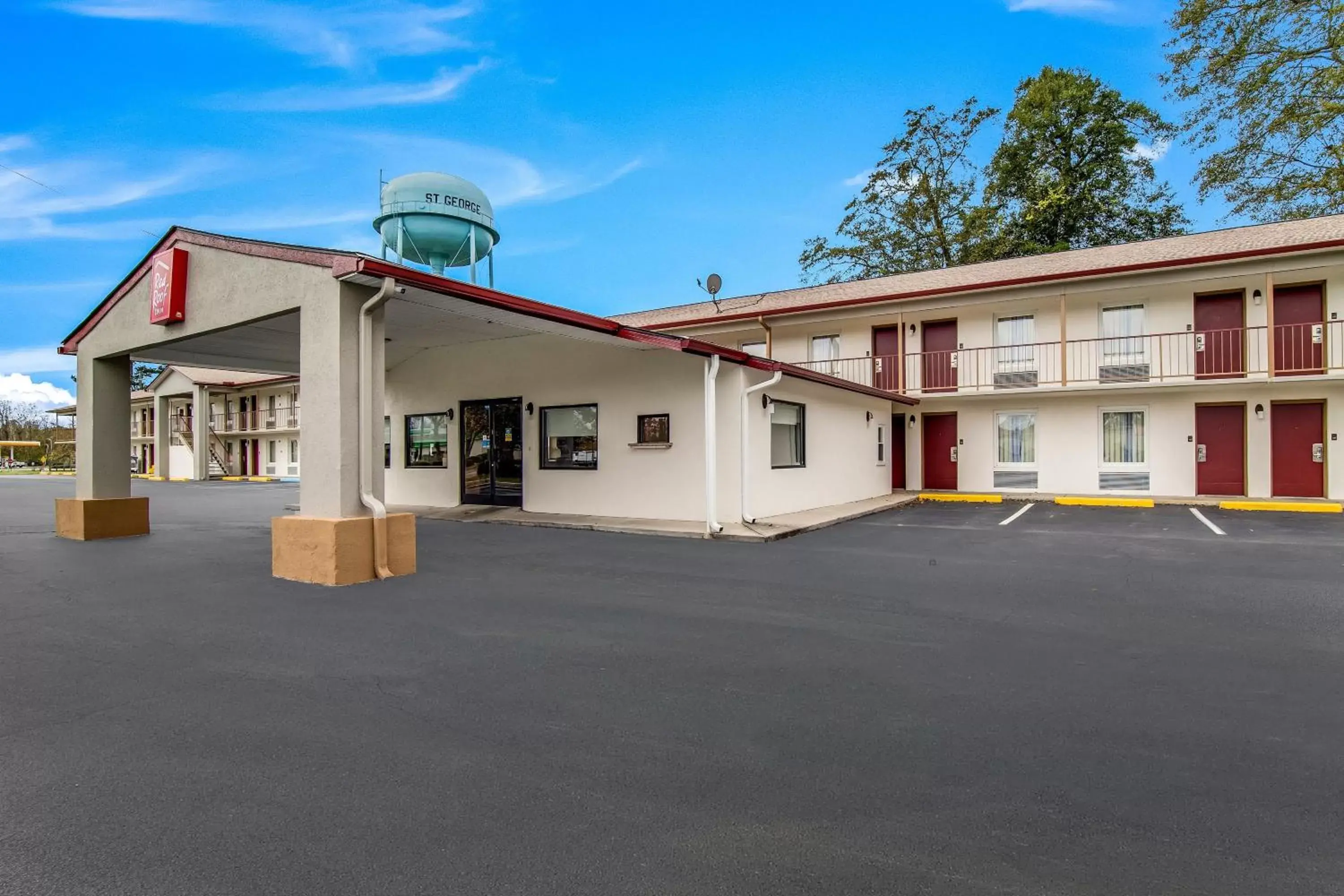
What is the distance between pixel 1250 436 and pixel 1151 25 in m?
14.1

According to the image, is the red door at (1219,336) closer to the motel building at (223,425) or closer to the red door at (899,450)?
the red door at (899,450)

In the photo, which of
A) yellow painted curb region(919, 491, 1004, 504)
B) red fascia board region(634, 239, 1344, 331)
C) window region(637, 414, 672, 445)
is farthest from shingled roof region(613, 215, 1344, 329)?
window region(637, 414, 672, 445)

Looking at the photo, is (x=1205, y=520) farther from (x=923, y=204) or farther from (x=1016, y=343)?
(x=923, y=204)

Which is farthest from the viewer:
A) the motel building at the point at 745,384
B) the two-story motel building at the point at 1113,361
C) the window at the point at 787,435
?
the two-story motel building at the point at 1113,361

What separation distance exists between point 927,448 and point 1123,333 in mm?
5152

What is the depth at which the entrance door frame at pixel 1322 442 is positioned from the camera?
14227 mm

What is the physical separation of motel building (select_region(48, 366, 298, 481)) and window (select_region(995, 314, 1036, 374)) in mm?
28891

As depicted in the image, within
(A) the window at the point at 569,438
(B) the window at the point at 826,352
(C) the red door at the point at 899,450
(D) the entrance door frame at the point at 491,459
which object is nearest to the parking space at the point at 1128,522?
(C) the red door at the point at 899,450

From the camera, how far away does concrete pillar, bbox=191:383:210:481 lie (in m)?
33.3

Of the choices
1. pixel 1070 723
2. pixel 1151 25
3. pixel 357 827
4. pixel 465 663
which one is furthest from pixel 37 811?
pixel 1151 25

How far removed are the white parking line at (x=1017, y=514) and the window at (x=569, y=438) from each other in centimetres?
715

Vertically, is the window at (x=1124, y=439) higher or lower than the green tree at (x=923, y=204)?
lower

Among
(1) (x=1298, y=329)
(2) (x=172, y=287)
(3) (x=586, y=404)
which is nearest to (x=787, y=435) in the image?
(3) (x=586, y=404)

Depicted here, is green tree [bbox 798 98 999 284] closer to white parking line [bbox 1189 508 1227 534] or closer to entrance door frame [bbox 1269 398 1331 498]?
entrance door frame [bbox 1269 398 1331 498]
